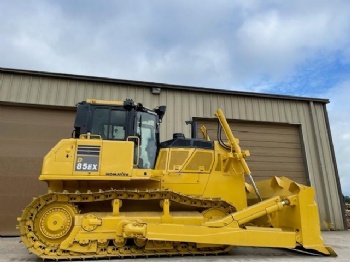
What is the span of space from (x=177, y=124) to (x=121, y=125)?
570cm

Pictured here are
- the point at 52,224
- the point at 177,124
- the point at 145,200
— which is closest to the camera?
the point at 52,224

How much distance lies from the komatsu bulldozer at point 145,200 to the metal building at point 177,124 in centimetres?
524

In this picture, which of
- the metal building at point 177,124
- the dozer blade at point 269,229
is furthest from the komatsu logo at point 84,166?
the metal building at point 177,124

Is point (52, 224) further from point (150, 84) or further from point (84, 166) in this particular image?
point (150, 84)

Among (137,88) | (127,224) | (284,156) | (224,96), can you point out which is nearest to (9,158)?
(137,88)

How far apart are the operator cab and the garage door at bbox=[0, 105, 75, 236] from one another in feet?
16.7

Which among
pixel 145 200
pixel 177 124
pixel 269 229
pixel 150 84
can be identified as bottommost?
pixel 269 229

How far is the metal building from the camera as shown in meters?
10.7

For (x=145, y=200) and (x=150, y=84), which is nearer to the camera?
(x=145, y=200)

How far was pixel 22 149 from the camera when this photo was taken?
1085 centimetres

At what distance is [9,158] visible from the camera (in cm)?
1064

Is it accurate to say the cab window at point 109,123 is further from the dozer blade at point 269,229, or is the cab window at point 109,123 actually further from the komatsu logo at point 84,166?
the dozer blade at point 269,229

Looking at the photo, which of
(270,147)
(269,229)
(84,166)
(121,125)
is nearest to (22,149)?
(121,125)

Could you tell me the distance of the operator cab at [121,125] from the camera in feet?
21.5
